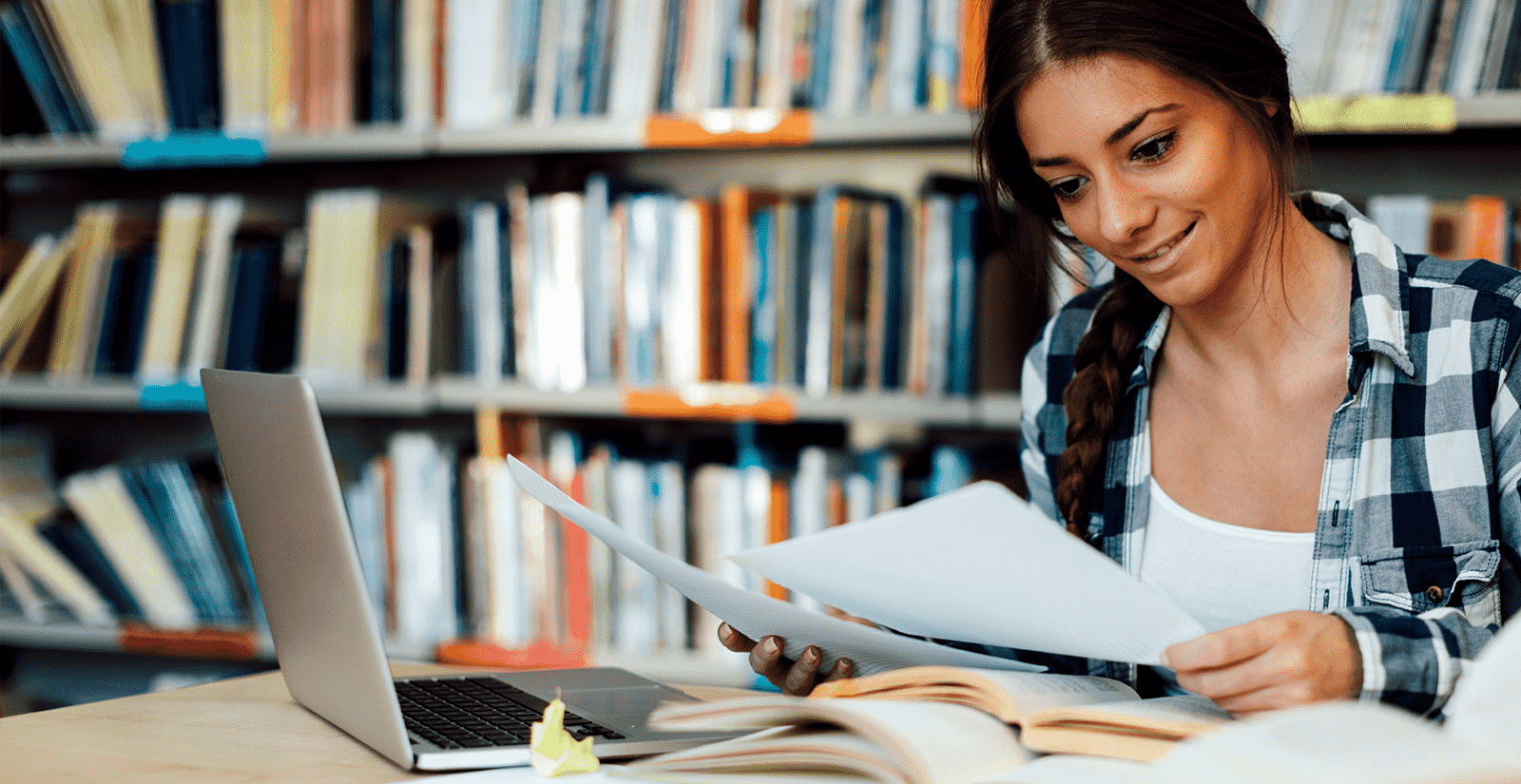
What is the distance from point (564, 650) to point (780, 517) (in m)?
0.36

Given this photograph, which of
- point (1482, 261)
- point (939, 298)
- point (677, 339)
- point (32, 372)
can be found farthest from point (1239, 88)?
point (32, 372)

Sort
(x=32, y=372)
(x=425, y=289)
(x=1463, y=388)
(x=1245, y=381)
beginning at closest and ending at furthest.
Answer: (x=1463, y=388) → (x=1245, y=381) → (x=425, y=289) → (x=32, y=372)

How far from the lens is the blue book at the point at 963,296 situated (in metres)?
1.46

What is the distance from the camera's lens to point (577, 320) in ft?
5.39

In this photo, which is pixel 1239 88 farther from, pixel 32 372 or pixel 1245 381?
pixel 32 372

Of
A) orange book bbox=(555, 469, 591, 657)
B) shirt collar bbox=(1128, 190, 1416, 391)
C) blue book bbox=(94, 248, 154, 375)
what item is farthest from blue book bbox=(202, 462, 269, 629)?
shirt collar bbox=(1128, 190, 1416, 391)

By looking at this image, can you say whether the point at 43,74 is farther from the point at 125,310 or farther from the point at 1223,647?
the point at 1223,647

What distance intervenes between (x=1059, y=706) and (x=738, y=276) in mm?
1061

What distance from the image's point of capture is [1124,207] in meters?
0.83

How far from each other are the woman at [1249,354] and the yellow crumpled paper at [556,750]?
152 millimetres

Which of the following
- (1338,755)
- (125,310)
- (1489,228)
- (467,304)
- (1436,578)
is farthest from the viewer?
(125,310)

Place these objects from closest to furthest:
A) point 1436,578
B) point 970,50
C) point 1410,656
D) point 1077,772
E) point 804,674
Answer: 1. point 1077,772
2. point 1410,656
3. point 804,674
4. point 1436,578
5. point 970,50

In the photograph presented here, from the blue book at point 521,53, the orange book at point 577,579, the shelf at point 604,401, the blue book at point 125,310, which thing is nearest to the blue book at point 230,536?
the shelf at point 604,401

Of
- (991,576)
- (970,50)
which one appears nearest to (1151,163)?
(991,576)
